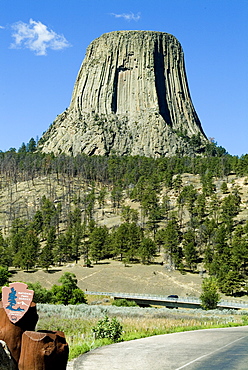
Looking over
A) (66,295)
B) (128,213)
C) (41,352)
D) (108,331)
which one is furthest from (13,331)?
(128,213)

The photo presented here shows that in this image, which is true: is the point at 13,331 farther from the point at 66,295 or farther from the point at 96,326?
the point at 66,295

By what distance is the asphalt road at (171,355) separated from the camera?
15.5m

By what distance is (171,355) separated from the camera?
18.1 m

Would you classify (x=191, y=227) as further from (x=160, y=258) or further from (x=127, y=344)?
(x=127, y=344)

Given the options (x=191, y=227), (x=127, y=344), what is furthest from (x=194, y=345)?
(x=191, y=227)

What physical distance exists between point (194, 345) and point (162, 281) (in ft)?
210

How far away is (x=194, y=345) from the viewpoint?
21375 millimetres

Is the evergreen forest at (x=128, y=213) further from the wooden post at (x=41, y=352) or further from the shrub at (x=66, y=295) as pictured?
the wooden post at (x=41, y=352)

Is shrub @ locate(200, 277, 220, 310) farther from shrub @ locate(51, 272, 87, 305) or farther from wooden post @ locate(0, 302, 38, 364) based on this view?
wooden post @ locate(0, 302, 38, 364)

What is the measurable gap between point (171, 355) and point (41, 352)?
31.2 ft

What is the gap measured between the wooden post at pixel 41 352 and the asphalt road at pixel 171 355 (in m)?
5.04

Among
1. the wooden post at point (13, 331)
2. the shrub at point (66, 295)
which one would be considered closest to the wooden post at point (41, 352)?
the wooden post at point (13, 331)

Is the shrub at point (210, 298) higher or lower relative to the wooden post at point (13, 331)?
lower

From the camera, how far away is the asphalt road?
15.5 m
